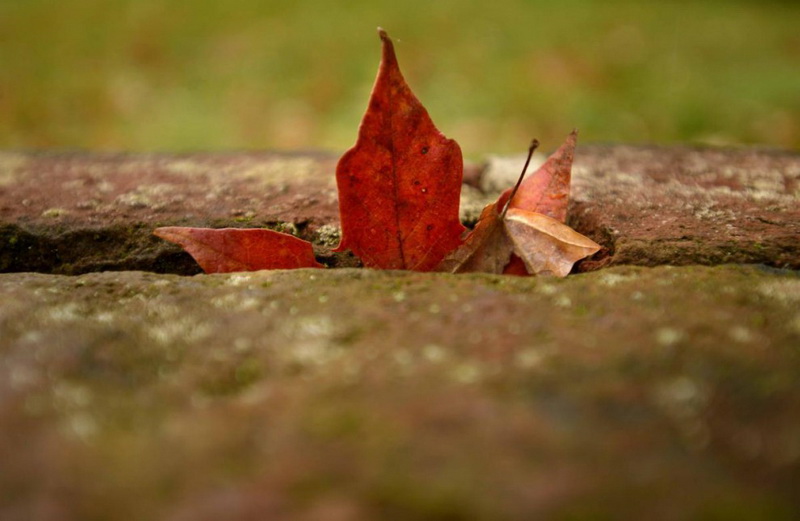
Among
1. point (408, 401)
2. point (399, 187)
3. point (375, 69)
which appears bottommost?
point (408, 401)

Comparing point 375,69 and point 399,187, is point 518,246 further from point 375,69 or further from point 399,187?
point 375,69

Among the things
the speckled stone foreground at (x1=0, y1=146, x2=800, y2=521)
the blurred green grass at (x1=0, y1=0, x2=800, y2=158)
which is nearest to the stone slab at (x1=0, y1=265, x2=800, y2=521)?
the speckled stone foreground at (x1=0, y1=146, x2=800, y2=521)

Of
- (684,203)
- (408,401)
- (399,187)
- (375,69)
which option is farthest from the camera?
(375,69)

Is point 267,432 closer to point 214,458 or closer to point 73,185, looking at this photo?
point 214,458

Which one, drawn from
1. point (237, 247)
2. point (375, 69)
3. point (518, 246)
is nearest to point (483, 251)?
point (518, 246)

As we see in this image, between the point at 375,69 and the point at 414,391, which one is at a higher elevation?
the point at 375,69

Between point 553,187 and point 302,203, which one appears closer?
point 553,187

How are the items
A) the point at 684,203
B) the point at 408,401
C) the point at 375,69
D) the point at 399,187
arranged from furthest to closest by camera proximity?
the point at 375,69
the point at 684,203
the point at 399,187
the point at 408,401

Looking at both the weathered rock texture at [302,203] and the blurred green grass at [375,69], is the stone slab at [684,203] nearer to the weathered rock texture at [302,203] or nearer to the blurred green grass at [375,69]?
the weathered rock texture at [302,203]
